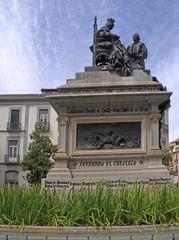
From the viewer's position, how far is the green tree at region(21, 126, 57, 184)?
36.1 m

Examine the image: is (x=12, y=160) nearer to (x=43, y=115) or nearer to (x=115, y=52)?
(x=43, y=115)

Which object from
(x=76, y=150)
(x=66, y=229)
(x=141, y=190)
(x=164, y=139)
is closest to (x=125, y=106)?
(x=76, y=150)

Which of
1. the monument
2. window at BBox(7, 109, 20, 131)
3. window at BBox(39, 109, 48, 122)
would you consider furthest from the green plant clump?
window at BBox(39, 109, 48, 122)

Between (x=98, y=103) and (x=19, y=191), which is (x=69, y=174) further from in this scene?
(x=19, y=191)

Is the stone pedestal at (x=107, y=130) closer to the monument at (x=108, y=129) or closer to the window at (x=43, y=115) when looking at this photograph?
the monument at (x=108, y=129)

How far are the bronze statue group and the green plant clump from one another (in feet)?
27.7

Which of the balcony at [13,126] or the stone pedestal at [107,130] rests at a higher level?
the balcony at [13,126]

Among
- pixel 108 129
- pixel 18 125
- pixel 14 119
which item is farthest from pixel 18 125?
pixel 108 129

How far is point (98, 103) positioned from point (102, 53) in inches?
97.5

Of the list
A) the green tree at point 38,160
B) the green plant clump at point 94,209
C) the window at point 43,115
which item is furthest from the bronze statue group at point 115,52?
the window at point 43,115

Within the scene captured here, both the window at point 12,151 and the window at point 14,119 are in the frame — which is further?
the window at point 14,119

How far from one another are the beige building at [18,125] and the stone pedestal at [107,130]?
117 ft

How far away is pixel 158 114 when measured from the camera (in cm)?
1516

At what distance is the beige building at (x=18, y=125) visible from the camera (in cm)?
→ 5047
